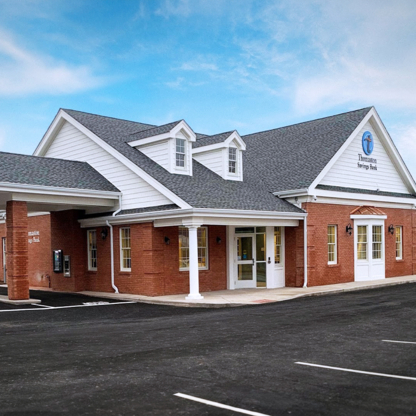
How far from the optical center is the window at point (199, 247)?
20.3 metres

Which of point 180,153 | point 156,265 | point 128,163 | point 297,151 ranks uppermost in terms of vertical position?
point 297,151

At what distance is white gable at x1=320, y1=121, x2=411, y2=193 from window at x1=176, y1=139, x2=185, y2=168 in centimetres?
592

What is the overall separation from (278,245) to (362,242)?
4577 millimetres

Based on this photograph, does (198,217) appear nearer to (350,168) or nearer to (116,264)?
(116,264)

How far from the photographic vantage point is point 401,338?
1069cm

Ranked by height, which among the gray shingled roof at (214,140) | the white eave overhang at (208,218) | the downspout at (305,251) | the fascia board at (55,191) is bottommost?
the downspout at (305,251)

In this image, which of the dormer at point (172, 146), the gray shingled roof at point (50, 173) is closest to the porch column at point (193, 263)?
the dormer at point (172, 146)

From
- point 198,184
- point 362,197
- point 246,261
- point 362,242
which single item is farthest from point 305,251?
point 198,184

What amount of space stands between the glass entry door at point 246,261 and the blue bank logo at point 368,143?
729 cm

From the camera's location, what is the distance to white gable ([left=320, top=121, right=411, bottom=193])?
23.8 metres

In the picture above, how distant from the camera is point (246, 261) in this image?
22109 mm

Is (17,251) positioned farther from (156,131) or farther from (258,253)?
(258,253)

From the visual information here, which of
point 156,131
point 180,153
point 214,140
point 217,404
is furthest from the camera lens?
point 214,140

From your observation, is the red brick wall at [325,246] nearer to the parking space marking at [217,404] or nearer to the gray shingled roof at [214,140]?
the gray shingled roof at [214,140]
